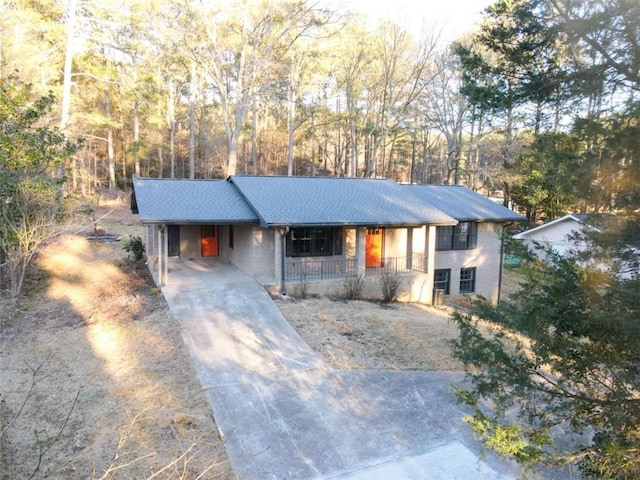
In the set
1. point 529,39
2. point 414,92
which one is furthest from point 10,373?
point 414,92

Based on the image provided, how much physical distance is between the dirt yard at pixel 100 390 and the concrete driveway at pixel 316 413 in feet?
1.46

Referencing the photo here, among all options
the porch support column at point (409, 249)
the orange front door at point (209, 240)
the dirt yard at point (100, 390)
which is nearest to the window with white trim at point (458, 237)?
the porch support column at point (409, 249)

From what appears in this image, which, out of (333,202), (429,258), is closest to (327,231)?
(333,202)

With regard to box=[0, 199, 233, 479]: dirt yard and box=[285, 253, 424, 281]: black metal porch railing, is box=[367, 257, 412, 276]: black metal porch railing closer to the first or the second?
box=[285, 253, 424, 281]: black metal porch railing

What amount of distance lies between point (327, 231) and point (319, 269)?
1.44 meters

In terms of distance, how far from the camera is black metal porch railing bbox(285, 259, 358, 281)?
14.9 m

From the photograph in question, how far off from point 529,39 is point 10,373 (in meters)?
10.5

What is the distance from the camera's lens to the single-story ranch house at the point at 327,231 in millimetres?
14305

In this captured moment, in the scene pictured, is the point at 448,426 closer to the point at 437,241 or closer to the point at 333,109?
the point at 437,241

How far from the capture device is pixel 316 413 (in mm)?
7035

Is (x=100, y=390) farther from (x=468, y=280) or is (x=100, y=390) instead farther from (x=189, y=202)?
(x=468, y=280)

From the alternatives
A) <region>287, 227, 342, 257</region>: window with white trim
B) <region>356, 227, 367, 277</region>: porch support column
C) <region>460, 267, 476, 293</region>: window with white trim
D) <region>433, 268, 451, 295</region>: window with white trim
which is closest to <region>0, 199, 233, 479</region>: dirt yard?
<region>287, 227, 342, 257</region>: window with white trim

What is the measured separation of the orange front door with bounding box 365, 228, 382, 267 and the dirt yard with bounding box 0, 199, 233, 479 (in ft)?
25.8

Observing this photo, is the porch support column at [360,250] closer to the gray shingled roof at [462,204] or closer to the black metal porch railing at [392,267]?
the black metal porch railing at [392,267]
